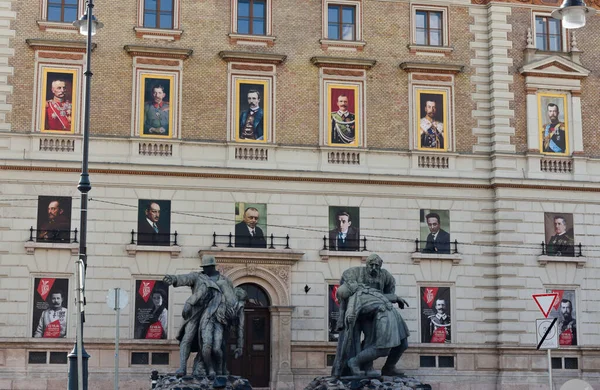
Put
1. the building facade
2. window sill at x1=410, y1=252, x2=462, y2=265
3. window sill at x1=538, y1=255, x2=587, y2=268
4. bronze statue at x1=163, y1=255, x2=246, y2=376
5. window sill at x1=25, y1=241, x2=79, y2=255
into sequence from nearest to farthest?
bronze statue at x1=163, y1=255, x2=246, y2=376
window sill at x1=25, y1=241, x2=79, y2=255
the building facade
window sill at x1=410, y1=252, x2=462, y2=265
window sill at x1=538, y1=255, x2=587, y2=268

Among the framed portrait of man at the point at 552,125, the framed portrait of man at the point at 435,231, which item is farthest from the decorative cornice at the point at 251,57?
the framed portrait of man at the point at 552,125

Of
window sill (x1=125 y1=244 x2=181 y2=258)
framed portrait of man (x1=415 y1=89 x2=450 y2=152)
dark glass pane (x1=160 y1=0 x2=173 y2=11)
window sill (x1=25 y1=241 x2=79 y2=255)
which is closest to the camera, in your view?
window sill (x1=25 y1=241 x2=79 y2=255)

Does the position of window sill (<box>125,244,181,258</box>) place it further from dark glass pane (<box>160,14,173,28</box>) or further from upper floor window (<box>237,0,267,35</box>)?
upper floor window (<box>237,0,267,35</box>)

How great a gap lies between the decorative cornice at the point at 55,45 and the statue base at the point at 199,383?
1490cm

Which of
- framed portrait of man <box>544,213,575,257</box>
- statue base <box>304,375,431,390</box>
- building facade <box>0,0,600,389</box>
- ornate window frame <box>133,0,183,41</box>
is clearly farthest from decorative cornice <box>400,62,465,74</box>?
statue base <box>304,375,431,390</box>

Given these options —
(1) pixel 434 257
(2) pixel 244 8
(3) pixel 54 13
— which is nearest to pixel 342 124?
(2) pixel 244 8

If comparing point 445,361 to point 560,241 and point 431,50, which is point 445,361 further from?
point 431,50

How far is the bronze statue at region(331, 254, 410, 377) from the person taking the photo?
21.1m

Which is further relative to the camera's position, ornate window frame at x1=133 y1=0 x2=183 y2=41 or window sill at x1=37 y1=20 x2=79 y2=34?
ornate window frame at x1=133 y1=0 x2=183 y2=41

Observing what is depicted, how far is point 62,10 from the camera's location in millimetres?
33469

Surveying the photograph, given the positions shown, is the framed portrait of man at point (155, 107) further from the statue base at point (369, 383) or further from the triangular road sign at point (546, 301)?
the triangular road sign at point (546, 301)

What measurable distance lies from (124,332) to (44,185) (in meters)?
5.31

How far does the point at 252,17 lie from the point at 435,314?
1185 cm

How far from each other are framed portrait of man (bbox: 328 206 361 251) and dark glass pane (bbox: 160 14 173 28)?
820 cm
